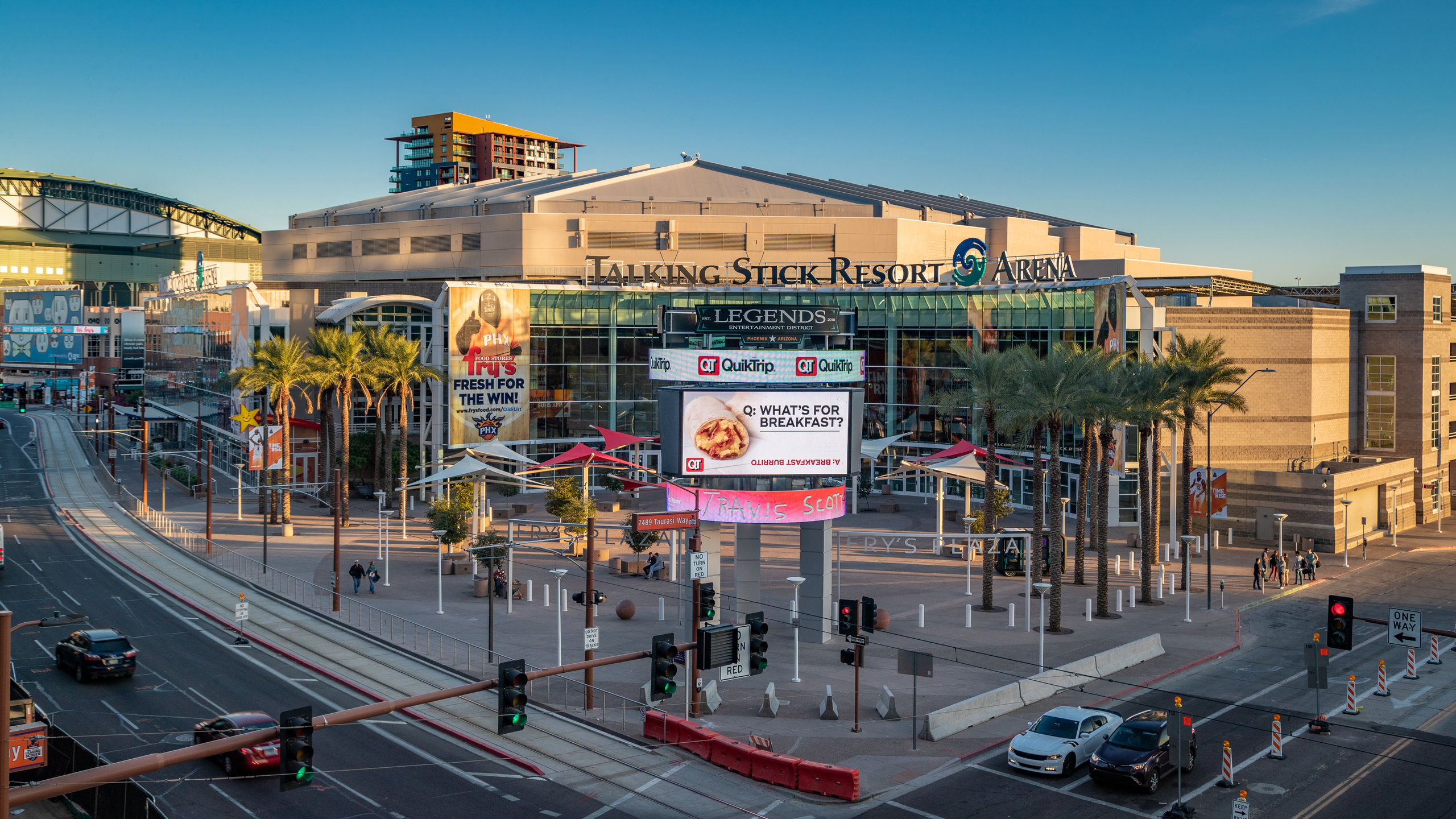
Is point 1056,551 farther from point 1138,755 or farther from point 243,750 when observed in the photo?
point 243,750

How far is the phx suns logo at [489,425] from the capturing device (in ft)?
269

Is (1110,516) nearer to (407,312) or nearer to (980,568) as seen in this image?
(980,568)

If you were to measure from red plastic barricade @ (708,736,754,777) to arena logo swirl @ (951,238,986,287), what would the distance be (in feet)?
172

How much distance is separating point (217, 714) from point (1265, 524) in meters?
59.2

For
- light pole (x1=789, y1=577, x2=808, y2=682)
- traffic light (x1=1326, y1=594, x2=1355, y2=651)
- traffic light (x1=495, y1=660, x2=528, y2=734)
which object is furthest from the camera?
light pole (x1=789, y1=577, x2=808, y2=682)

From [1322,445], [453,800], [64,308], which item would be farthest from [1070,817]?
[64,308]

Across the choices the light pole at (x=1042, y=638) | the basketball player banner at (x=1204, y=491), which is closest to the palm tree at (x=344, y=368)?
the light pole at (x=1042, y=638)

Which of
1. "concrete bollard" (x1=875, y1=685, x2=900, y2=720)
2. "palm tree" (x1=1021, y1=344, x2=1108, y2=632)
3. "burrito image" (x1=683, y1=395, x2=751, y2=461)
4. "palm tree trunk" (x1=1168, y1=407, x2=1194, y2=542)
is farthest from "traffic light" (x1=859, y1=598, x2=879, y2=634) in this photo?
"palm tree trunk" (x1=1168, y1=407, x2=1194, y2=542)

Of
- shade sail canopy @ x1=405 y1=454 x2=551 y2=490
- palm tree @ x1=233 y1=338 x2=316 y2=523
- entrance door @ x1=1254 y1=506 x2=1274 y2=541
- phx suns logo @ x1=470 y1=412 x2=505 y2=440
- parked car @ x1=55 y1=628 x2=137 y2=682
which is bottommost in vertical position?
parked car @ x1=55 y1=628 x2=137 y2=682

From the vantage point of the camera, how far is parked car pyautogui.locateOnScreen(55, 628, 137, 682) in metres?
40.2

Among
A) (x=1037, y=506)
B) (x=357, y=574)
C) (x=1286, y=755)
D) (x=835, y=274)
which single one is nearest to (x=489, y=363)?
(x=835, y=274)

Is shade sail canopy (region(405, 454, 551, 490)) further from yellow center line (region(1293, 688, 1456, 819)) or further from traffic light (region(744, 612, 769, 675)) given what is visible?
yellow center line (region(1293, 688, 1456, 819))

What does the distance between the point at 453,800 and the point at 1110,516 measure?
56.9 meters

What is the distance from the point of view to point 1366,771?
105ft
